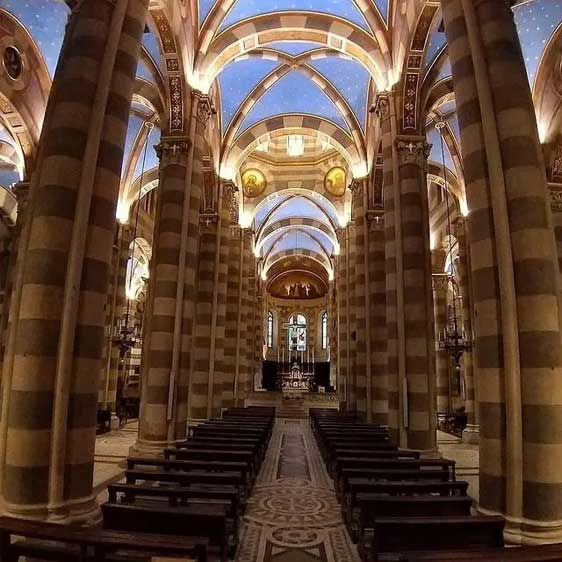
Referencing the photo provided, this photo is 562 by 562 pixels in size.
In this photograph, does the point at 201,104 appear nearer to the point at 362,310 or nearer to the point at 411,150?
the point at 411,150

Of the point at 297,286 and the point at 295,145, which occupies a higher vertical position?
the point at 295,145

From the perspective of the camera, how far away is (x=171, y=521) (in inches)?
176

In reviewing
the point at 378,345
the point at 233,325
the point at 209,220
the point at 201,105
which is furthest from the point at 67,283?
the point at 233,325

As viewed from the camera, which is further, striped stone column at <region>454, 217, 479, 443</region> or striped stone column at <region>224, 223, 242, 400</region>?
striped stone column at <region>224, 223, 242, 400</region>

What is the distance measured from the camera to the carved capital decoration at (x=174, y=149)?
1220cm

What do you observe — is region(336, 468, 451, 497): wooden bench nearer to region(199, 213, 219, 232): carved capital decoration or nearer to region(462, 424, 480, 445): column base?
region(462, 424, 480, 445): column base

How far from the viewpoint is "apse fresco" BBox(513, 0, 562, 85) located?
1216 centimetres

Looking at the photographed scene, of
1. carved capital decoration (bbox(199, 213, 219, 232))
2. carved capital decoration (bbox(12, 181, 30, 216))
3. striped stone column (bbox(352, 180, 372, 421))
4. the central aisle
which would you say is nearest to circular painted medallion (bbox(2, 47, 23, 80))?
carved capital decoration (bbox(12, 181, 30, 216))

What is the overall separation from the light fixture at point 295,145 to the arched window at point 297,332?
82.3ft

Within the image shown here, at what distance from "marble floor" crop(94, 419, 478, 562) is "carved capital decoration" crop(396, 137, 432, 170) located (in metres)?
7.67

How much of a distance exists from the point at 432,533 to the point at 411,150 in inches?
384

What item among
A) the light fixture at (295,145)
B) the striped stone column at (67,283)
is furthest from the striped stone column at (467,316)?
the striped stone column at (67,283)

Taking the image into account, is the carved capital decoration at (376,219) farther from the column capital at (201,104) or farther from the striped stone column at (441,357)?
the column capital at (201,104)

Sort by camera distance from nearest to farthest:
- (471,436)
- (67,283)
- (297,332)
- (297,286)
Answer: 1. (67,283)
2. (471,436)
3. (297,332)
4. (297,286)
